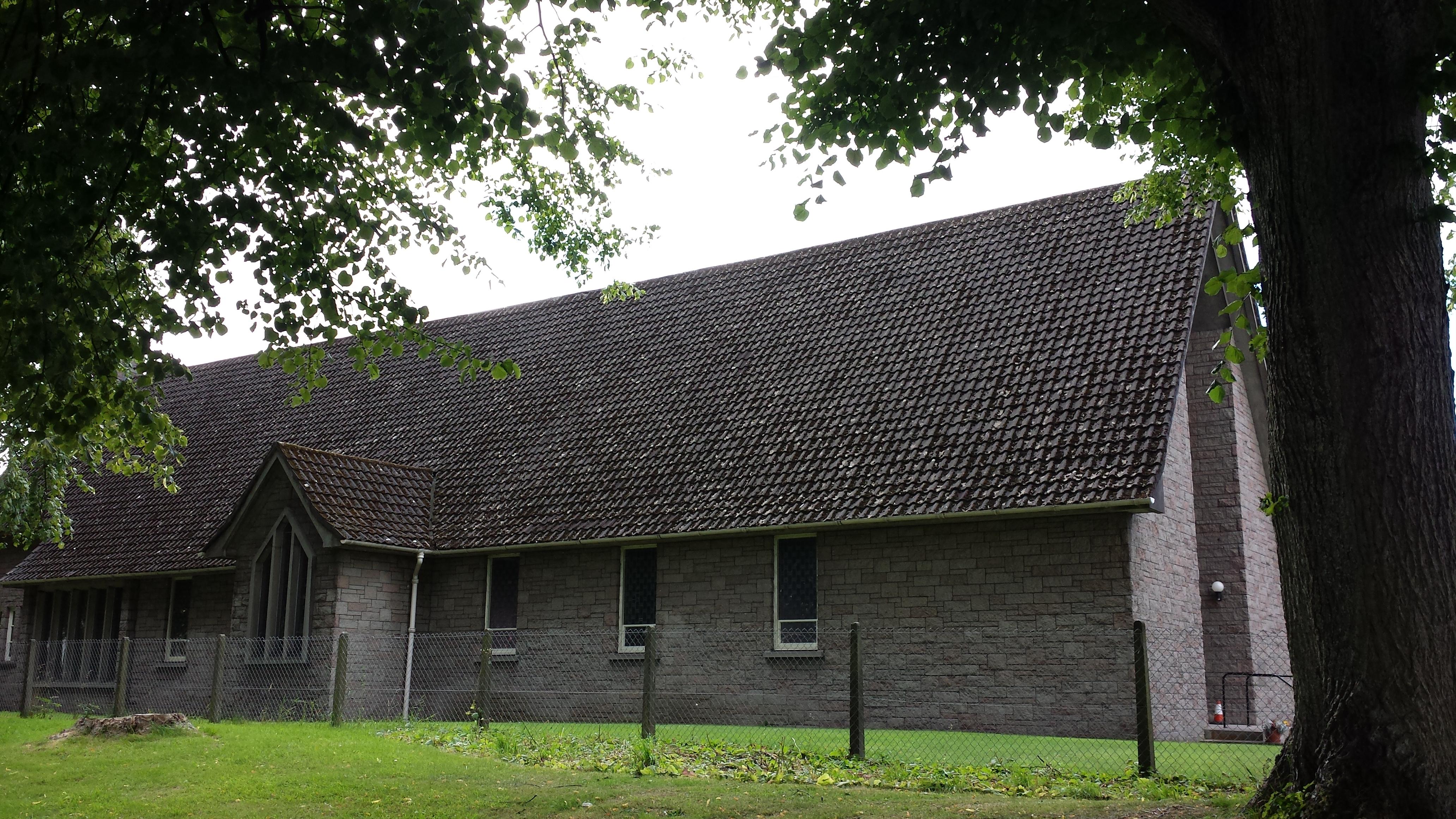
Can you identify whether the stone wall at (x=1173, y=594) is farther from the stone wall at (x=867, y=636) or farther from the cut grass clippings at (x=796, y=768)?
the cut grass clippings at (x=796, y=768)

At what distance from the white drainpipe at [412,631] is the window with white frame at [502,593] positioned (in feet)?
3.99

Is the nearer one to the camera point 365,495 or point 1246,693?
point 1246,693

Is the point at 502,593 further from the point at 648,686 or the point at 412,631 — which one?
the point at 648,686

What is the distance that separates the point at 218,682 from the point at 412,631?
3.38 m

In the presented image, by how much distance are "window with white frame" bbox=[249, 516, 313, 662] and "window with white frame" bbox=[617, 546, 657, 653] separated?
5376mm

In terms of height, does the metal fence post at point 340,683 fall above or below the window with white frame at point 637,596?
below

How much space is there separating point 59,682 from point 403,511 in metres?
8.98

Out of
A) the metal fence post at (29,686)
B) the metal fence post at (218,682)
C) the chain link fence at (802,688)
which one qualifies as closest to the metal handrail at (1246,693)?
the chain link fence at (802,688)

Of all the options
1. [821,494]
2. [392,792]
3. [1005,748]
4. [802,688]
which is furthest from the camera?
[821,494]

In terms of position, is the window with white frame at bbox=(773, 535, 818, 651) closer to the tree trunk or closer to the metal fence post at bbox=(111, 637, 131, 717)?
the metal fence post at bbox=(111, 637, 131, 717)

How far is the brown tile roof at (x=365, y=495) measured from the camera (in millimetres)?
20938

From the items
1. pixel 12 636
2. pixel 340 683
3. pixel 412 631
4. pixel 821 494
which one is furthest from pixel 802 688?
pixel 12 636

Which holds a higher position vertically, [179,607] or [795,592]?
[795,592]

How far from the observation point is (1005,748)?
13492mm
